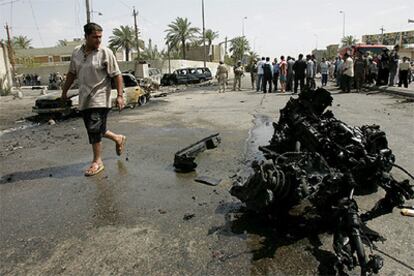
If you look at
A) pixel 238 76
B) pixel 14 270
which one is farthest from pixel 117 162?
pixel 238 76

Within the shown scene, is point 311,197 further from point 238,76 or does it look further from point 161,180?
point 238,76

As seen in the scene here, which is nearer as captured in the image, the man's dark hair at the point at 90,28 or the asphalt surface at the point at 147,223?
the asphalt surface at the point at 147,223

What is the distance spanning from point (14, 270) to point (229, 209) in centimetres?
187

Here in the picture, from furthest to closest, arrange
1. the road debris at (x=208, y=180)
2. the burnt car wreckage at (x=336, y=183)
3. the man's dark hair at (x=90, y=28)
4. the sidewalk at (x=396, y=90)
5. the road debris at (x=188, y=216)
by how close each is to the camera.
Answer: the sidewalk at (x=396, y=90) < the man's dark hair at (x=90, y=28) < the road debris at (x=208, y=180) < the road debris at (x=188, y=216) < the burnt car wreckage at (x=336, y=183)

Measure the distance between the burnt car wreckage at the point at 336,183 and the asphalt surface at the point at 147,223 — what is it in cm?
21

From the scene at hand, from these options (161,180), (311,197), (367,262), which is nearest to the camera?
(367,262)

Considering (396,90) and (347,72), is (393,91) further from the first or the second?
(347,72)

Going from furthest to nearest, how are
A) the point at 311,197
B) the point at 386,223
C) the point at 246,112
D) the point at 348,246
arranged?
the point at 246,112 → the point at 386,223 → the point at 311,197 → the point at 348,246

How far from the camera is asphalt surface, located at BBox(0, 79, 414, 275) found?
2.57 meters

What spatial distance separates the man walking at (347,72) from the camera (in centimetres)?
1625

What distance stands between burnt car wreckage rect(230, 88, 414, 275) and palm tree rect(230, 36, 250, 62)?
3392 inches

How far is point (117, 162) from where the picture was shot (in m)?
5.45

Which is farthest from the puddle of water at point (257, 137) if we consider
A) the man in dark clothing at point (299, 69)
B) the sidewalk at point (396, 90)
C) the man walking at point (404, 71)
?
the man walking at point (404, 71)

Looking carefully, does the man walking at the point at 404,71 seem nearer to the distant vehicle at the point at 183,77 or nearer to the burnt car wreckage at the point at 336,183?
the burnt car wreckage at the point at 336,183
